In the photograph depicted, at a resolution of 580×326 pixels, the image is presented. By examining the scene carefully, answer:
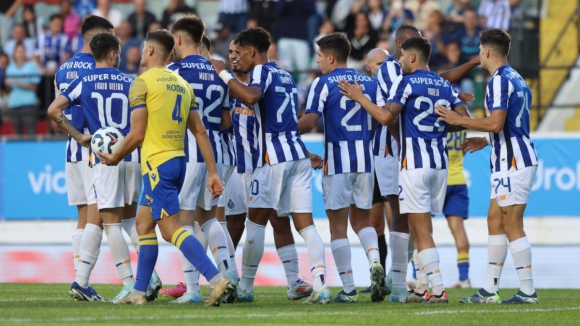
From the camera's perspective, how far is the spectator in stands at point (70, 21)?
21.4 m

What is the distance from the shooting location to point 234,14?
20469 mm

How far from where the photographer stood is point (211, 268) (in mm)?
8336

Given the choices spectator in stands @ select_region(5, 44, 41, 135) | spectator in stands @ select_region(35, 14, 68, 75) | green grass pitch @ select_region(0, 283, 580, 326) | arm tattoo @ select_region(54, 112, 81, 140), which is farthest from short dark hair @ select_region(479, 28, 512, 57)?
spectator in stands @ select_region(35, 14, 68, 75)

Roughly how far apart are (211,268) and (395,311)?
162 centimetres

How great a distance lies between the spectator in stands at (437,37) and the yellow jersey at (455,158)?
4.92 meters

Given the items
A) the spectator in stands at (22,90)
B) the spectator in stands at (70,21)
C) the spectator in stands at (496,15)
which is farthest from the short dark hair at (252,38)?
the spectator in stands at (70,21)

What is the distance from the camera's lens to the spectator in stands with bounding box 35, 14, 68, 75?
68.4 ft

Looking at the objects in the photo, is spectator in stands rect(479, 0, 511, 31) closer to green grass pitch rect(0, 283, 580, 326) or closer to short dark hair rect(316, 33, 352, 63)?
short dark hair rect(316, 33, 352, 63)

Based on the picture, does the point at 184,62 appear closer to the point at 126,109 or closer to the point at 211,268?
the point at 126,109

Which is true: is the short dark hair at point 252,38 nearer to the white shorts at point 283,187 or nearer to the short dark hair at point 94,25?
→ the white shorts at point 283,187

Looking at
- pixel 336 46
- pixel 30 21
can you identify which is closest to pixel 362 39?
pixel 30 21

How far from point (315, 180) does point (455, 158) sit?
406 cm

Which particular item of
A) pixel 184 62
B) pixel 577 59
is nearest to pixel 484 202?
pixel 577 59

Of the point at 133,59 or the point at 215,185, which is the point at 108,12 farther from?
the point at 215,185
